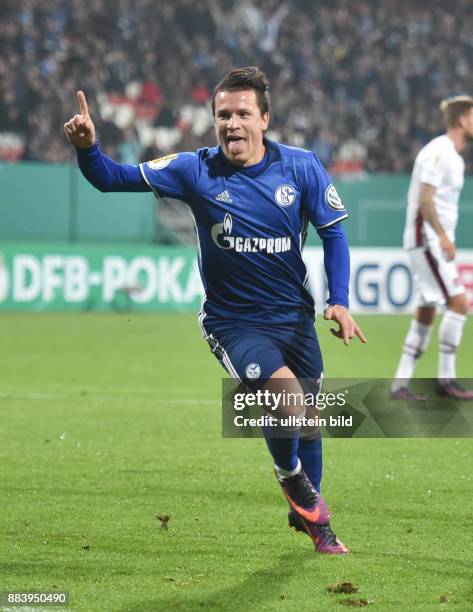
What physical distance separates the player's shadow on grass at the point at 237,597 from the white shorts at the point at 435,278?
5.58 metres

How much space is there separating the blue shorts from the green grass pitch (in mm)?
755

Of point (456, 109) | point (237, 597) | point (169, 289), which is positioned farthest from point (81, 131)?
point (169, 289)

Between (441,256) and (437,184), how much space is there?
0.62m

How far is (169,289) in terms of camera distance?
20531mm

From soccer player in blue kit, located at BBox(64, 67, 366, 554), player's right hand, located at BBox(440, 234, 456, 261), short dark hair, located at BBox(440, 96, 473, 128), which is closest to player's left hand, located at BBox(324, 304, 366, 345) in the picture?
soccer player in blue kit, located at BBox(64, 67, 366, 554)

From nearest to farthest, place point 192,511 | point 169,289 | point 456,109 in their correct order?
1. point 192,511
2. point 456,109
3. point 169,289

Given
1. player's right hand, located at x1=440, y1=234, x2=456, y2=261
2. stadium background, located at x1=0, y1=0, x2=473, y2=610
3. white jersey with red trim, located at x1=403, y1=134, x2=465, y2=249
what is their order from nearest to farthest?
stadium background, located at x1=0, y1=0, x2=473, y2=610
player's right hand, located at x1=440, y1=234, x2=456, y2=261
white jersey with red trim, located at x1=403, y1=134, x2=465, y2=249

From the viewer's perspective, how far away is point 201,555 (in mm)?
5012

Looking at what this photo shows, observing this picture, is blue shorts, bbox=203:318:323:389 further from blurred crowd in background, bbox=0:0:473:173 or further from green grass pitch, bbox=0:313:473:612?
blurred crowd in background, bbox=0:0:473:173

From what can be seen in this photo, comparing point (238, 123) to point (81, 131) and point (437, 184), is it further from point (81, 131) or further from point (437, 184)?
point (437, 184)

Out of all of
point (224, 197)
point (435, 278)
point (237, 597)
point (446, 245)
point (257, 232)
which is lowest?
point (237, 597)

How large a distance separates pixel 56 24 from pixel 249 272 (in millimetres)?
19835

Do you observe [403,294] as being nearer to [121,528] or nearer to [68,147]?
[68,147]

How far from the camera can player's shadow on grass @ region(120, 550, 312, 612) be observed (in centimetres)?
419
